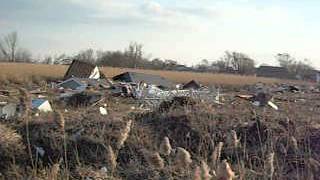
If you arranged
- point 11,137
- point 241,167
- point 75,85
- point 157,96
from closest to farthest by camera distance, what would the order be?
point 241,167
point 11,137
point 157,96
point 75,85

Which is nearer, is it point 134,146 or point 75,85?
point 134,146

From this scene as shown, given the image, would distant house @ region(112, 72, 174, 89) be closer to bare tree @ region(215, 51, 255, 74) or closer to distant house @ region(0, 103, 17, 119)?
distant house @ region(0, 103, 17, 119)

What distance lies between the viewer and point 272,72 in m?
115

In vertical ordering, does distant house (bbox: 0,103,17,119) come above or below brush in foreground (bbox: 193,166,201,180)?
below

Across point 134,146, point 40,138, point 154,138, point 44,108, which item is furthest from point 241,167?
point 44,108

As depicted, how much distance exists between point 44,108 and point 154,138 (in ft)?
22.7

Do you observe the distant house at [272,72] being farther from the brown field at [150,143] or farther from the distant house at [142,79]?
the brown field at [150,143]

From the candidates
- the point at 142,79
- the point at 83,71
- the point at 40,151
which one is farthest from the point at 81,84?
the point at 40,151

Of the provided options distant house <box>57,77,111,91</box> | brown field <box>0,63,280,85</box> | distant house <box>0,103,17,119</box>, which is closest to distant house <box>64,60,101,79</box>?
brown field <box>0,63,280,85</box>

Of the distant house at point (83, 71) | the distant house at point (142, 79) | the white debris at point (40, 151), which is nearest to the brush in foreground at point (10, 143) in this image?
the white debris at point (40, 151)

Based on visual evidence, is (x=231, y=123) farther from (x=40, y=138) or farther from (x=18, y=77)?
(x=18, y=77)

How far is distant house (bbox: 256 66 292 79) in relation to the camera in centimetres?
11097

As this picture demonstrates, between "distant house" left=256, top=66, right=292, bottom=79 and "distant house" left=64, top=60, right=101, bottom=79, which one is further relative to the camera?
"distant house" left=256, top=66, right=292, bottom=79

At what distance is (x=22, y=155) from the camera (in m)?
8.55
